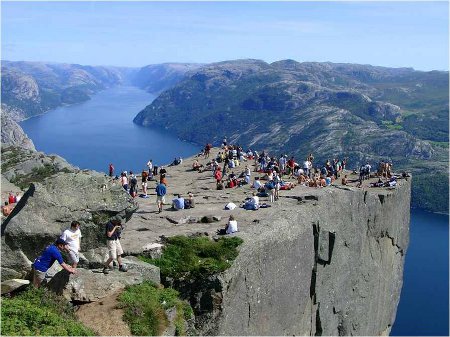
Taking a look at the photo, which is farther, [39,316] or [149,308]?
[149,308]

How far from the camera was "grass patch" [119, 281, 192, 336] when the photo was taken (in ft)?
54.3

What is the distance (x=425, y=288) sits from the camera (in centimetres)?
10394

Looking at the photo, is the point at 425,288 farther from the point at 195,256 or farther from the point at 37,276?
the point at 37,276

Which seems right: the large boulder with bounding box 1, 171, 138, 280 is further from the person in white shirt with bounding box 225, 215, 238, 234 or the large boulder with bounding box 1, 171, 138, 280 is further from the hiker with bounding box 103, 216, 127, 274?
the person in white shirt with bounding box 225, 215, 238, 234

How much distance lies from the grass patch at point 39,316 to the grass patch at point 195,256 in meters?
5.87

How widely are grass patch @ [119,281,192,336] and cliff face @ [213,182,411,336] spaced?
2.45m

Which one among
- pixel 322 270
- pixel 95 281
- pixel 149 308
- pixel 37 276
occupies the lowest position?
pixel 322 270

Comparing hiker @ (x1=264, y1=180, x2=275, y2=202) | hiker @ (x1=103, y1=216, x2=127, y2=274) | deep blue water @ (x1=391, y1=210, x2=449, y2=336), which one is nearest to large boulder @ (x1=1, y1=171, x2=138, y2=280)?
hiker @ (x1=103, y1=216, x2=127, y2=274)

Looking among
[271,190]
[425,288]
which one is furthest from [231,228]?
[425,288]

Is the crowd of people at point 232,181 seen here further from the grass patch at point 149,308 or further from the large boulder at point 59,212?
the grass patch at point 149,308

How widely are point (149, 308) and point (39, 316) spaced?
4395 mm

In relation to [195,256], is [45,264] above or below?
above

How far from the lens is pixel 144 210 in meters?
31.8

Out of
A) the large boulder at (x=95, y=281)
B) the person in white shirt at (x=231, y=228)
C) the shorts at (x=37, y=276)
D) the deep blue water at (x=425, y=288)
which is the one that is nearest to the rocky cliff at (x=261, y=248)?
the large boulder at (x=95, y=281)
